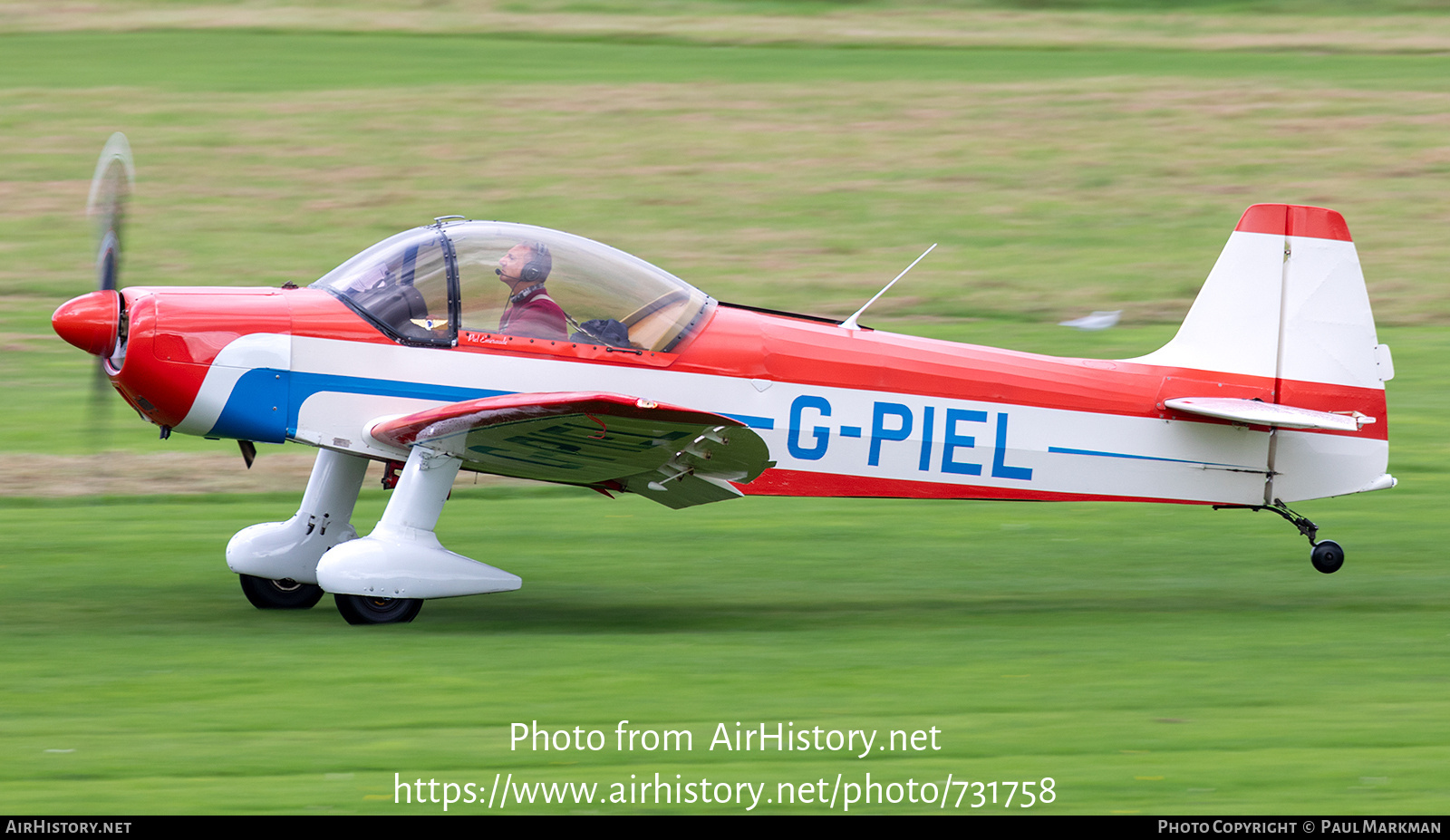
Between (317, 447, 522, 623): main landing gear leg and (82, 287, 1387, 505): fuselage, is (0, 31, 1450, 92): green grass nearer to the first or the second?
(82, 287, 1387, 505): fuselage

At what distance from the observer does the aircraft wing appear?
7625 mm

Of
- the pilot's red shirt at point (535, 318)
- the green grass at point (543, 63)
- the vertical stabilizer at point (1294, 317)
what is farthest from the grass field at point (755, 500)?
the pilot's red shirt at point (535, 318)

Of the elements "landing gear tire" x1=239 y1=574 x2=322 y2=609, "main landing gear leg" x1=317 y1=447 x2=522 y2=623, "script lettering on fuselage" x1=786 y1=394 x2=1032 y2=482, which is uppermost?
"script lettering on fuselage" x1=786 y1=394 x2=1032 y2=482

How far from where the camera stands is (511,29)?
32094 mm

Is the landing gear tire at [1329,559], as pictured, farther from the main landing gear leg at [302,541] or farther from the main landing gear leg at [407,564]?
the main landing gear leg at [302,541]

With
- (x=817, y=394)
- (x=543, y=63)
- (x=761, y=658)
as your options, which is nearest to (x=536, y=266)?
(x=817, y=394)

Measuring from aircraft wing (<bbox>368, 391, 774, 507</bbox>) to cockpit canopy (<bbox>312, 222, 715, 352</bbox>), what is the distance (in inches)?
17.4

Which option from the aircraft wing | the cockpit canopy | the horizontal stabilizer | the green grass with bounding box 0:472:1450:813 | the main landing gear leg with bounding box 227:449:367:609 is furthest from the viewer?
the horizontal stabilizer

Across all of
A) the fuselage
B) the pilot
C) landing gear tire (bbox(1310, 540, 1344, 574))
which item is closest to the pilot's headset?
the pilot

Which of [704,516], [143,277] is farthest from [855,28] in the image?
[704,516]

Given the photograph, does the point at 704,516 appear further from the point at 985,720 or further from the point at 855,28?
the point at 855,28

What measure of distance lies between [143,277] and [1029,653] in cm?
1373

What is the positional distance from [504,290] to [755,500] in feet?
13.1

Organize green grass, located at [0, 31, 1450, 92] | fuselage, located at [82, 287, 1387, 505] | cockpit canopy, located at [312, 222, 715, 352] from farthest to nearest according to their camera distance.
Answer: green grass, located at [0, 31, 1450, 92]
cockpit canopy, located at [312, 222, 715, 352]
fuselage, located at [82, 287, 1387, 505]
